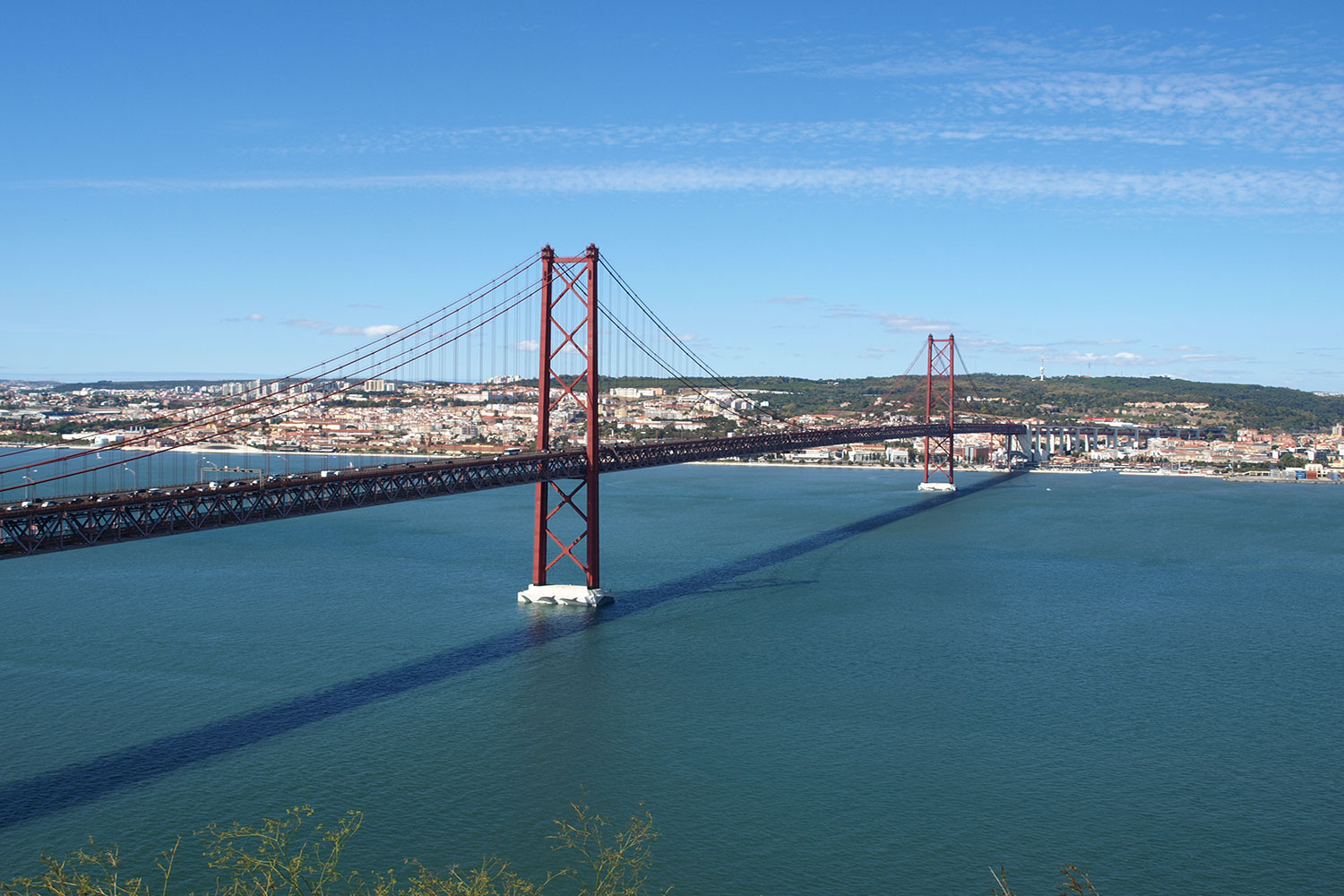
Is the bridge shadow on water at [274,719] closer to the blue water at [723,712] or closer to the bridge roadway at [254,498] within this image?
the blue water at [723,712]

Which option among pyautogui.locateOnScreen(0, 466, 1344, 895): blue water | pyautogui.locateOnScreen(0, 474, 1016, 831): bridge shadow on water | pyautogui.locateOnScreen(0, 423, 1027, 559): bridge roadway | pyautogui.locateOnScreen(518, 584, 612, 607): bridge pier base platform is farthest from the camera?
pyautogui.locateOnScreen(518, 584, 612, 607): bridge pier base platform

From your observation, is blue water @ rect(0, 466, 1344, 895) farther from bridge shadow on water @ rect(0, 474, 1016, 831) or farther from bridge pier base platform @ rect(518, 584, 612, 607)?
bridge pier base platform @ rect(518, 584, 612, 607)

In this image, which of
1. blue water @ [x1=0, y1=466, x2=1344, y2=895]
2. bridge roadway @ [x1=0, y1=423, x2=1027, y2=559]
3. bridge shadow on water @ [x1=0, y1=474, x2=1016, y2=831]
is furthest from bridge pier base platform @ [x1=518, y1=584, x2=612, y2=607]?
bridge roadway @ [x1=0, y1=423, x2=1027, y2=559]

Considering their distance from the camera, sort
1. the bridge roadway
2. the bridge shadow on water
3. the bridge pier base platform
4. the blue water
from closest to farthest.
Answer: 1. the blue water
2. the bridge shadow on water
3. the bridge roadway
4. the bridge pier base platform

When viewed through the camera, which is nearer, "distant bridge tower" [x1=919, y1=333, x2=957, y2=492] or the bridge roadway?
the bridge roadway

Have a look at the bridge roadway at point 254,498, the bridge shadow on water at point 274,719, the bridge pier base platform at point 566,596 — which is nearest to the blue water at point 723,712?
the bridge shadow on water at point 274,719

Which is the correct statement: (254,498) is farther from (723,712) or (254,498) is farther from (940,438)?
(940,438)

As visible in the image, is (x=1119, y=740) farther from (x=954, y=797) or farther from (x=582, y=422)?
(x=582, y=422)
